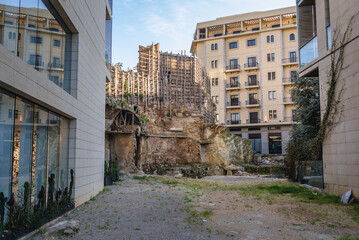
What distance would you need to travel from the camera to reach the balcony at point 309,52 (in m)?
13.2

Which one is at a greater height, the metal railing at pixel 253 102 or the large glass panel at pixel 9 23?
the metal railing at pixel 253 102

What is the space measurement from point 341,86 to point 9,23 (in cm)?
1035

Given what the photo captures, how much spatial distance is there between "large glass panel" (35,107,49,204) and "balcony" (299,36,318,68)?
437 inches

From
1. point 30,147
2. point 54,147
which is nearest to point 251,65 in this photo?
point 54,147

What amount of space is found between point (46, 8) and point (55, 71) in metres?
1.54

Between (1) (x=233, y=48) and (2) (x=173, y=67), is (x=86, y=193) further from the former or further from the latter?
(1) (x=233, y=48)

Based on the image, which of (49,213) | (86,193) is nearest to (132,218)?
(49,213)

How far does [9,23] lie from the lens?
18.0ft

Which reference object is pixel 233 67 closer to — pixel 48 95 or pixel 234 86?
pixel 234 86

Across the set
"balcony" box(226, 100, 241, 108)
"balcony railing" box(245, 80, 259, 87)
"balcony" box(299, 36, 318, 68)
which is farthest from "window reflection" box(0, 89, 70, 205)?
"balcony railing" box(245, 80, 259, 87)

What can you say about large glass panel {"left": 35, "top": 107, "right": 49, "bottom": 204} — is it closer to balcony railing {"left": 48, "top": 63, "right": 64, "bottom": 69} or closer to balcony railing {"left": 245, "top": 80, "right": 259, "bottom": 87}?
balcony railing {"left": 48, "top": 63, "right": 64, "bottom": 69}

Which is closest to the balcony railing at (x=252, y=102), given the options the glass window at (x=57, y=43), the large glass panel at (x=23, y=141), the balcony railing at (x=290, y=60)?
the balcony railing at (x=290, y=60)

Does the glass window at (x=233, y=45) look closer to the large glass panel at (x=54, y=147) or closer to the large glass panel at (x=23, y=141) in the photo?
the large glass panel at (x=54, y=147)

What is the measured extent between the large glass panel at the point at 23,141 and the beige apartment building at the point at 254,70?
4374 cm
